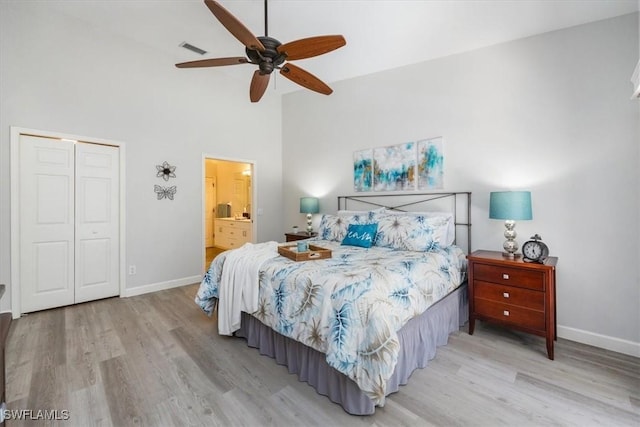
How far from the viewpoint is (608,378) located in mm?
2000

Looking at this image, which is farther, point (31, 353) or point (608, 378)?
point (31, 353)

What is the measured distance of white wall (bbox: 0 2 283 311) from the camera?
117 inches

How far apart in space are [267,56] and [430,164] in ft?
7.55

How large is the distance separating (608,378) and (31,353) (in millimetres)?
4468

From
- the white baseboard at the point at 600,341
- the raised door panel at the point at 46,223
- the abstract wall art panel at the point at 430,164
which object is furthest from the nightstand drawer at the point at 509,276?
the raised door panel at the point at 46,223

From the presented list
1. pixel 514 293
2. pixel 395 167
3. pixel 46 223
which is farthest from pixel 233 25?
pixel 46 223

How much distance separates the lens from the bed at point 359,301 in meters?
1.60

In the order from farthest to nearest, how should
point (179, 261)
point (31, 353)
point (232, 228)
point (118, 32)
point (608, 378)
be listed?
point (232, 228) → point (179, 261) → point (118, 32) → point (31, 353) → point (608, 378)

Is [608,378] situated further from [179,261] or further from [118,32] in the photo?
[118,32]

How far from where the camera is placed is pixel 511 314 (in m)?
2.43

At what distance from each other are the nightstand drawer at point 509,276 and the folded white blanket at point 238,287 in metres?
1.93

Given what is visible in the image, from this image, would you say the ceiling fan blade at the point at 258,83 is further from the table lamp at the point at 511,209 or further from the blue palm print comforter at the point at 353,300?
the table lamp at the point at 511,209

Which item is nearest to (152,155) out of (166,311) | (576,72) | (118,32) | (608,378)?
(118,32)

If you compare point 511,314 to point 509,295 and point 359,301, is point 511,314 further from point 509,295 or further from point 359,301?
point 359,301
